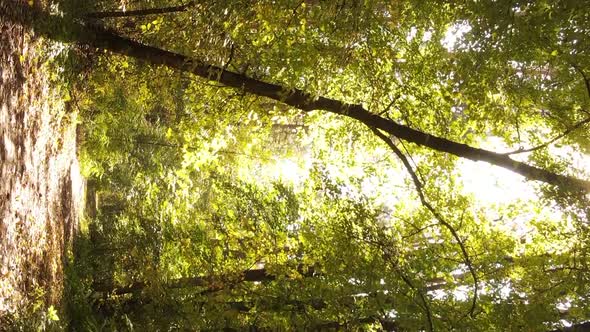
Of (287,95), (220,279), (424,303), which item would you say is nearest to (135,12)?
(287,95)

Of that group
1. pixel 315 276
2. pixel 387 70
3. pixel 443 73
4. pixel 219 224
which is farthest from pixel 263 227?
pixel 443 73

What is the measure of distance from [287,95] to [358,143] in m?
3.08

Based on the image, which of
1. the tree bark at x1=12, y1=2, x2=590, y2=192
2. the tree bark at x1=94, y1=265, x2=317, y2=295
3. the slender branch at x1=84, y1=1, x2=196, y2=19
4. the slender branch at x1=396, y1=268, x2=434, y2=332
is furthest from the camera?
the tree bark at x1=94, y1=265, x2=317, y2=295

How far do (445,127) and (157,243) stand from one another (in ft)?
22.7

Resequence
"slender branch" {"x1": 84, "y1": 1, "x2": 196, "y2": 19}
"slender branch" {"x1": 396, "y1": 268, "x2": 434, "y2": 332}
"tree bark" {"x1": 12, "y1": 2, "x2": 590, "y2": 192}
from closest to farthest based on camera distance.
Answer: "slender branch" {"x1": 396, "y1": 268, "x2": 434, "y2": 332} < "tree bark" {"x1": 12, "y1": 2, "x2": 590, "y2": 192} < "slender branch" {"x1": 84, "y1": 1, "x2": 196, "y2": 19}

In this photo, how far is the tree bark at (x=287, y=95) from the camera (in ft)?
19.8

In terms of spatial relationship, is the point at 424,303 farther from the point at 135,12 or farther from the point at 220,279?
the point at 135,12

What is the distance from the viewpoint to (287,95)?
6488 mm

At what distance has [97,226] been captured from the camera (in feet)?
43.5

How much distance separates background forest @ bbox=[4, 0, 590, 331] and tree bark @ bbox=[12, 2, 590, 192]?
0.08 ft

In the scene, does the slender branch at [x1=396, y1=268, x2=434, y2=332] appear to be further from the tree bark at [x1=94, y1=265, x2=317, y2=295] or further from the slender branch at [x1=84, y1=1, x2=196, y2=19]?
the slender branch at [x1=84, y1=1, x2=196, y2=19]

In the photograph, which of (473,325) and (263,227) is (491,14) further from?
(263,227)

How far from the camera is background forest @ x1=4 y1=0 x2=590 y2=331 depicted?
6.05 m

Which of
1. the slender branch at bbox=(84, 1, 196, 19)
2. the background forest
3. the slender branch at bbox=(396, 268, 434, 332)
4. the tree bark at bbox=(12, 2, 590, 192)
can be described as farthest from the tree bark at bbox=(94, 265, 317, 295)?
the slender branch at bbox=(84, 1, 196, 19)
